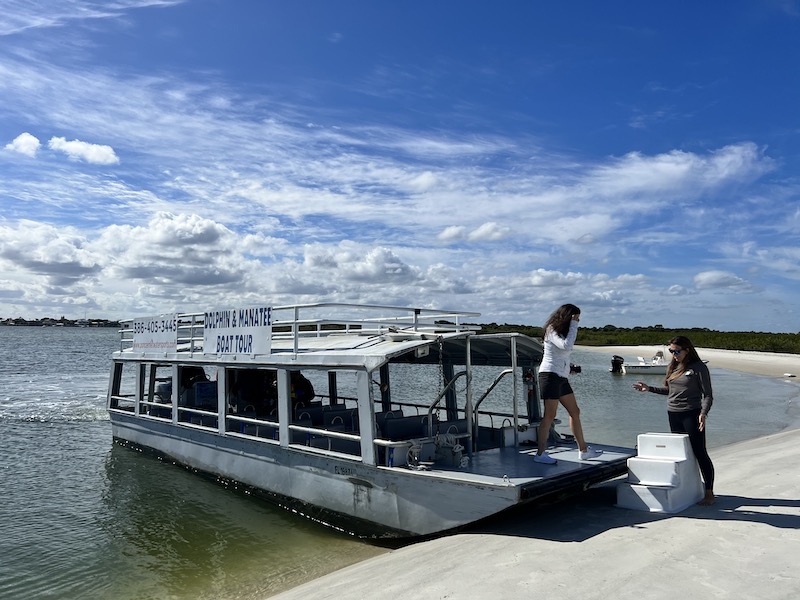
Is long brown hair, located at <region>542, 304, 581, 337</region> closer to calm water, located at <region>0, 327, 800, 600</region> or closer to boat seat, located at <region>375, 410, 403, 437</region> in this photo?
boat seat, located at <region>375, 410, 403, 437</region>

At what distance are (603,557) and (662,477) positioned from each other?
1837 mm

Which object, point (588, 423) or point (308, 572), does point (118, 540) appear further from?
point (588, 423)

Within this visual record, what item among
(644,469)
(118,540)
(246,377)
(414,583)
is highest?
(246,377)

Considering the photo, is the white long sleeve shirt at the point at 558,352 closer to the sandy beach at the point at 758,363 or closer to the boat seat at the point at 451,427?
the boat seat at the point at 451,427

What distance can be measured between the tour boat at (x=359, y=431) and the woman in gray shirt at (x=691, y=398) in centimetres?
110

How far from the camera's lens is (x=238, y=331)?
1108 cm

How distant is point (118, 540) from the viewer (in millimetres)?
9906

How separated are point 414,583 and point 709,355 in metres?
65.0

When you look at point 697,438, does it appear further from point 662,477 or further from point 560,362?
point 560,362

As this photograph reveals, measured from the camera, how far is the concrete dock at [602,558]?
5461 mm

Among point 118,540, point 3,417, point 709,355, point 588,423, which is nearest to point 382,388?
point 118,540

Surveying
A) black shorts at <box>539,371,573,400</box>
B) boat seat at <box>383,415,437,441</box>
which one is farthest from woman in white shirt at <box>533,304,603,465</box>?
boat seat at <box>383,415,437,441</box>

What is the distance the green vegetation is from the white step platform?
42.4 m

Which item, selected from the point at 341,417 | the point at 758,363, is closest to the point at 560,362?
the point at 341,417
